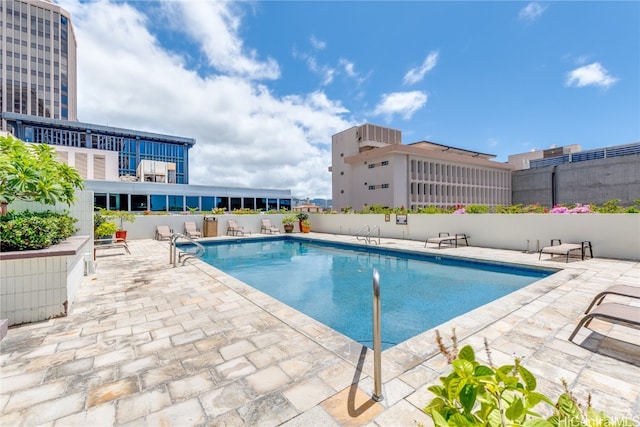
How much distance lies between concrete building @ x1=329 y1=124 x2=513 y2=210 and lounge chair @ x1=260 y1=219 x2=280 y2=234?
17342 millimetres

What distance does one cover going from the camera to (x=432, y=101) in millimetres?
17625

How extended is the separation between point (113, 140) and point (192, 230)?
3806cm

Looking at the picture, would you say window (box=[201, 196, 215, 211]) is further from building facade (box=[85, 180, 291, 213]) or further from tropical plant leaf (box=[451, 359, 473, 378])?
tropical plant leaf (box=[451, 359, 473, 378])

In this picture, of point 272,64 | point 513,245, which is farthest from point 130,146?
point 513,245

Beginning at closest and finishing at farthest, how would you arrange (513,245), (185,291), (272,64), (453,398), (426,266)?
1. (453,398)
2. (185,291)
3. (426,266)
4. (513,245)
5. (272,64)

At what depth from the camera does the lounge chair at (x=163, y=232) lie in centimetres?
1286

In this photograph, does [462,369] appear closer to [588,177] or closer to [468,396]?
[468,396]

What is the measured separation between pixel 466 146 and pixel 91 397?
46577 millimetres

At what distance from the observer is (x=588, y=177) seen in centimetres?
3117

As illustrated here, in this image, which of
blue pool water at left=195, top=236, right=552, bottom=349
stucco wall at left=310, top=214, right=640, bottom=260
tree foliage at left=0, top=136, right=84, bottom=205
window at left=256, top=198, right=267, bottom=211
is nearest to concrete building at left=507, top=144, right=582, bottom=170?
window at left=256, top=198, right=267, bottom=211

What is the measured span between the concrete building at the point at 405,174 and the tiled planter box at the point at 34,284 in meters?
28.2

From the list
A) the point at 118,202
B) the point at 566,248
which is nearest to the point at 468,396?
the point at 566,248

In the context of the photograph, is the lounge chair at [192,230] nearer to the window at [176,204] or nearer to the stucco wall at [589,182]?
the window at [176,204]

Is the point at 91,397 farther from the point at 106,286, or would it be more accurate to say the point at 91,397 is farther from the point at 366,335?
the point at 106,286
